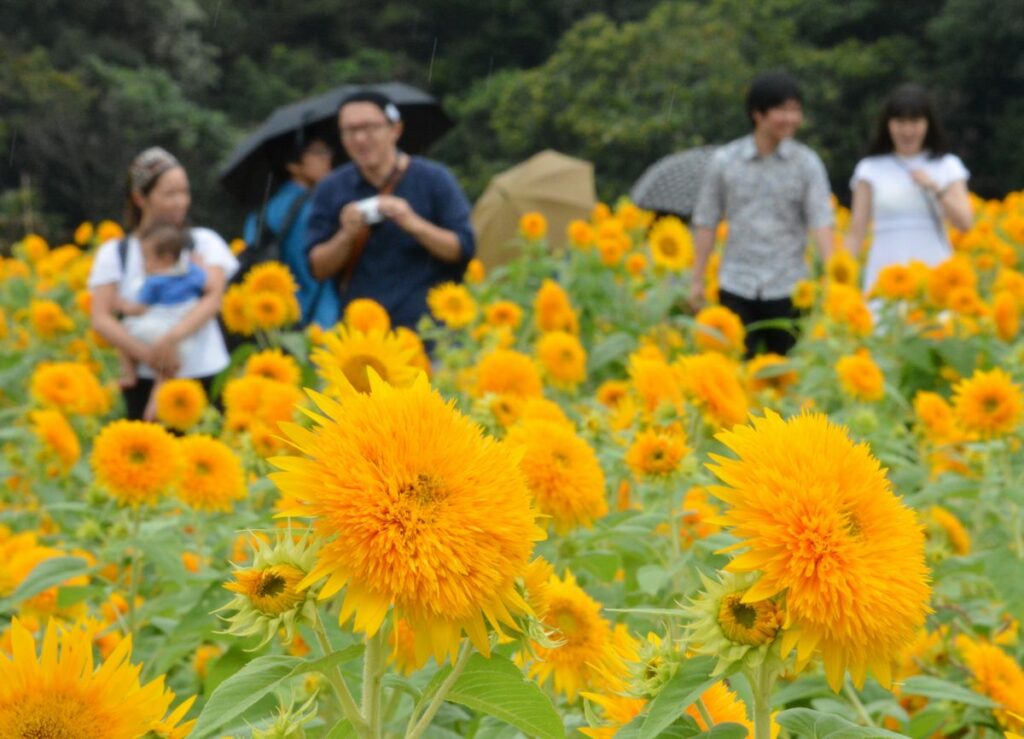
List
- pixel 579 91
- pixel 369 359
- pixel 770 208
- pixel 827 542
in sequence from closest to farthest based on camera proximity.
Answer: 1. pixel 827 542
2. pixel 369 359
3. pixel 770 208
4. pixel 579 91

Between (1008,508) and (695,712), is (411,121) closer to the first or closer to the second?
(1008,508)

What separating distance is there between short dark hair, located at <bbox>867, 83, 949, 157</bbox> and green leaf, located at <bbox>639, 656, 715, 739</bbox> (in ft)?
15.4

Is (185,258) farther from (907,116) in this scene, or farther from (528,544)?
(528,544)

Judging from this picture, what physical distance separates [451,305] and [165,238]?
108 centimetres

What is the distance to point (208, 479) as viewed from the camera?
2.26m

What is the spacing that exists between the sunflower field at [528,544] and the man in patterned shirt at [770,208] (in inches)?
31.2

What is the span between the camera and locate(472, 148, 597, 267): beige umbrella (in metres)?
9.31

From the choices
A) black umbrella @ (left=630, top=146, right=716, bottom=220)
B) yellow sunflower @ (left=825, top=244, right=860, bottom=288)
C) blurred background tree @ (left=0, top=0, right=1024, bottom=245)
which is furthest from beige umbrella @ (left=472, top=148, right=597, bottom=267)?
blurred background tree @ (left=0, top=0, right=1024, bottom=245)

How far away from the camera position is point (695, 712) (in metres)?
1.02

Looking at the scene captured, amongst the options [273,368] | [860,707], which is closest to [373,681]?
[860,707]

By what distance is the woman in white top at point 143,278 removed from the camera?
4562 mm

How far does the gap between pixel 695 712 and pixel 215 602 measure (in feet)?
2.94

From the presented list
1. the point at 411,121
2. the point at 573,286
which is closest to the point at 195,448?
the point at 573,286

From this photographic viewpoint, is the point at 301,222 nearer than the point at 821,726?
No
